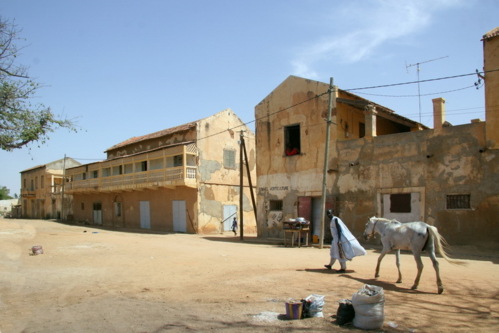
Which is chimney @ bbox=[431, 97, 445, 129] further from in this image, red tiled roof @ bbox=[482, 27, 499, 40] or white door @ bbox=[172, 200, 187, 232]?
white door @ bbox=[172, 200, 187, 232]

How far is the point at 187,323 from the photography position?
598 cm

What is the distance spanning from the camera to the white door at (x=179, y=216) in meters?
28.1

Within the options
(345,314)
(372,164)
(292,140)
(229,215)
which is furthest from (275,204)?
(345,314)

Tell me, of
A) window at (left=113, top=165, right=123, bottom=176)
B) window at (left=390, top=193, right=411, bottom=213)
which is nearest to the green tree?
window at (left=113, top=165, right=123, bottom=176)

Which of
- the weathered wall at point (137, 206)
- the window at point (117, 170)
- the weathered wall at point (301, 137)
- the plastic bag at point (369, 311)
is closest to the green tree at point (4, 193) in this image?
the weathered wall at point (137, 206)

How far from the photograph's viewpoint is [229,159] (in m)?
30.0

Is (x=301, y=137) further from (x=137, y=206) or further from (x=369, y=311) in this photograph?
(x=137, y=206)

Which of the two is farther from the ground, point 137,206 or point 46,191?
point 46,191

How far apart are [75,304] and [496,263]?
37.0 feet

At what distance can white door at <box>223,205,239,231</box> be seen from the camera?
2904 cm

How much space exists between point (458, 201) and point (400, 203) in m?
2.20

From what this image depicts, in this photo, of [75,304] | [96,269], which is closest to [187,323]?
[75,304]

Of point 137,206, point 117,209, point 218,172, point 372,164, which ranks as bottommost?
point 117,209

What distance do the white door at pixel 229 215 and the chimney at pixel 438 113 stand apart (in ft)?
54.0
